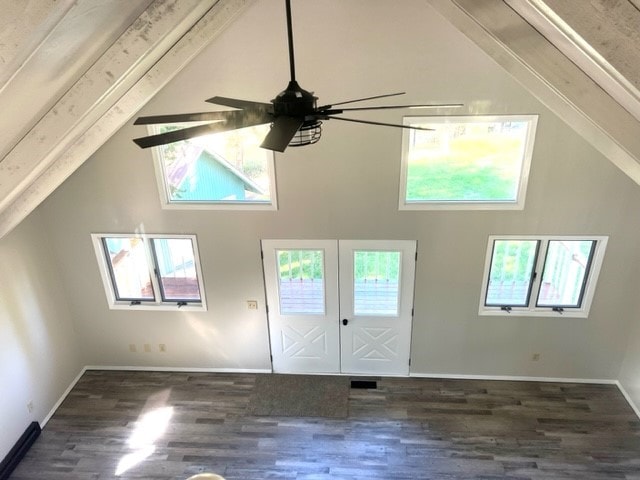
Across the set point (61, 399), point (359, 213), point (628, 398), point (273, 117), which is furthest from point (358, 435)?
point (273, 117)

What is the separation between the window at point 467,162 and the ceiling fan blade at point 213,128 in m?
2.92

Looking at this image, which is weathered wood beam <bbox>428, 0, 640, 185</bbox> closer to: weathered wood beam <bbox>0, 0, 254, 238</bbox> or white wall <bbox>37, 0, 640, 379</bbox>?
white wall <bbox>37, 0, 640, 379</bbox>

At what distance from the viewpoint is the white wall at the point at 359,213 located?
419 centimetres

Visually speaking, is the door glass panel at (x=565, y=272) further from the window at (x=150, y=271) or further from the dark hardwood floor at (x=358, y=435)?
the window at (x=150, y=271)

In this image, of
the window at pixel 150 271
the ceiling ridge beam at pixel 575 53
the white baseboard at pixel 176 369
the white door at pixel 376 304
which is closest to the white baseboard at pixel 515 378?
the white door at pixel 376 304

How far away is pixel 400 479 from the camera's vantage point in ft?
14.3

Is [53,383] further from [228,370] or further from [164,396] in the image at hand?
[228,370]

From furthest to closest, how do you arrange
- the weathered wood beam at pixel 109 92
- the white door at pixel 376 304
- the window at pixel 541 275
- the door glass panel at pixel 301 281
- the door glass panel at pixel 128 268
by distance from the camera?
the door glass panel at pixel 128 268 → the door glass panel at pixel 301 281 → the white door at pixel 376 304 → the window at pixel 541 275 → the weathered wood beam at pixel 109 92

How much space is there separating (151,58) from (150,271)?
3.07 metres

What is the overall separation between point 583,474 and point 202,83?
571 centimetres

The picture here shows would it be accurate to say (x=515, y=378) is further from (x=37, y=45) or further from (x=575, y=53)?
(x=37, y=45)

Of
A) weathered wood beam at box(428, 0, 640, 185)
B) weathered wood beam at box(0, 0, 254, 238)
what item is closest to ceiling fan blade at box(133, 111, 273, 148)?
weathered wood beam at box(0, 0, 254, 238)

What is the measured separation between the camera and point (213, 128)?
1803mm

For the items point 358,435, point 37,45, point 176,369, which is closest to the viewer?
point 37,45
